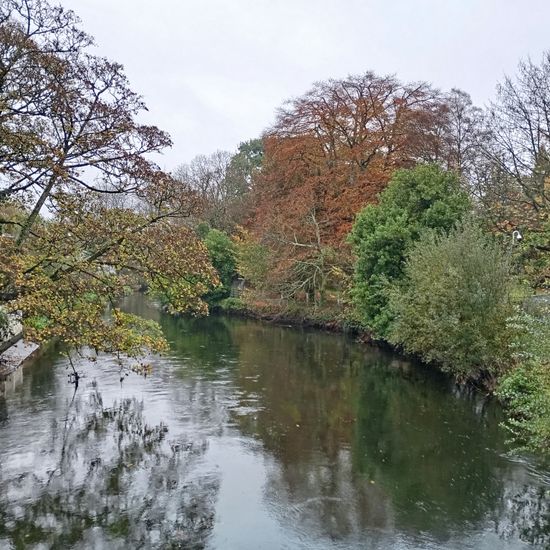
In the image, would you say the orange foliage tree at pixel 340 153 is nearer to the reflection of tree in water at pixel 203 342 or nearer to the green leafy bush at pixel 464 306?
the reflection of tree in water at pixel 203 342

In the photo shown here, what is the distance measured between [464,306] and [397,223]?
7.17 meters

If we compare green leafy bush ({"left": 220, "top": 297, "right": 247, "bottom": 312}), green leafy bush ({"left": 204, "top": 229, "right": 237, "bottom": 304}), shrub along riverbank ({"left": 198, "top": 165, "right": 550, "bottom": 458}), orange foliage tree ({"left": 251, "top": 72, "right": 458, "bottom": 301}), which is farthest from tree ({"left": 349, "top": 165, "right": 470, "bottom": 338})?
green leafy bush ({"left": 204, "top": 229, "right": 237, "bottom": 304})

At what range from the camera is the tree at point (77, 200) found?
9414 millimetres

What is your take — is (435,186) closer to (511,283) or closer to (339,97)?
(511,283)

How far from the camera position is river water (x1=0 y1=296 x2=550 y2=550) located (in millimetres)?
8805

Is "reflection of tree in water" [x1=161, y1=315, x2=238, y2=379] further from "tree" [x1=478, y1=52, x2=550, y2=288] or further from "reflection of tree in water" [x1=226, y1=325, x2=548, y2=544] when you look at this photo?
"tree" [x1=478, y1=52, x2=550, y2=288]

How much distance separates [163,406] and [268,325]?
20579 millimetres

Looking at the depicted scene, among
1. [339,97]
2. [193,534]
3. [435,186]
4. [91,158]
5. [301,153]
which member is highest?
[339,97]

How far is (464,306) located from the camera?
1758 centimetres

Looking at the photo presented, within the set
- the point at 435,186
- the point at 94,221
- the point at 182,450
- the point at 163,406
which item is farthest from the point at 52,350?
the point at 435,186

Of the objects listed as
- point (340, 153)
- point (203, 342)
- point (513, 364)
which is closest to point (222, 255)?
point (340, 153)

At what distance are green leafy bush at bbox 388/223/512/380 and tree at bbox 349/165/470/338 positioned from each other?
4058mm

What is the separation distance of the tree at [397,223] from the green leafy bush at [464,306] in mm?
4058

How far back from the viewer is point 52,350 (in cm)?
2467
